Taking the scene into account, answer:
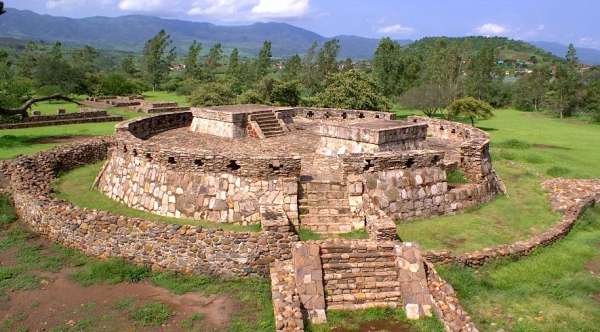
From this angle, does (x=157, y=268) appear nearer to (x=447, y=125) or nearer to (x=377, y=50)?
(x=447, y=125)

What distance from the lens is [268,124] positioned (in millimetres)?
20766

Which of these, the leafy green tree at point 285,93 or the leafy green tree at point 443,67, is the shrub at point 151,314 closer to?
the leafy green tree at point 285,93

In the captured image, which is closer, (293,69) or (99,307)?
(99,307)

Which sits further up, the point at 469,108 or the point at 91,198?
the point at 469,108

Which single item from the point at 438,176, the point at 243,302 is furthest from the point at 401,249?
the point at 438,176

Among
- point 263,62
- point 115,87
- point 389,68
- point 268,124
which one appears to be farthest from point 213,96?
point 263,62

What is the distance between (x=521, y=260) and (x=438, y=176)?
11.0ft

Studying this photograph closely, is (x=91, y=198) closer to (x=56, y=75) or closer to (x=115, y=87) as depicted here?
(x=115, y=87)

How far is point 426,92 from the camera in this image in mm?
45156

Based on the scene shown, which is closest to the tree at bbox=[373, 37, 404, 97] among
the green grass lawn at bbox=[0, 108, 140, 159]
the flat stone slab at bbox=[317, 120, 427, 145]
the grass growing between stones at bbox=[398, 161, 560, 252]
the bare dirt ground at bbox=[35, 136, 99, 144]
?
the green grass lawn at bbox=[0, 108, 140, 159]

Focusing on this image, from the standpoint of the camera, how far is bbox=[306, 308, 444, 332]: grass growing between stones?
28.4 feet

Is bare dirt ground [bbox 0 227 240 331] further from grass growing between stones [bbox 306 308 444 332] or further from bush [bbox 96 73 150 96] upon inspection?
bush [bbox 96 73 150 96]

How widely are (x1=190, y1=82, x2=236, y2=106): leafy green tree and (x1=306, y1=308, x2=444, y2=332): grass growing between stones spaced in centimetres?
3292

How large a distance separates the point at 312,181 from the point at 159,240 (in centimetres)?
431
